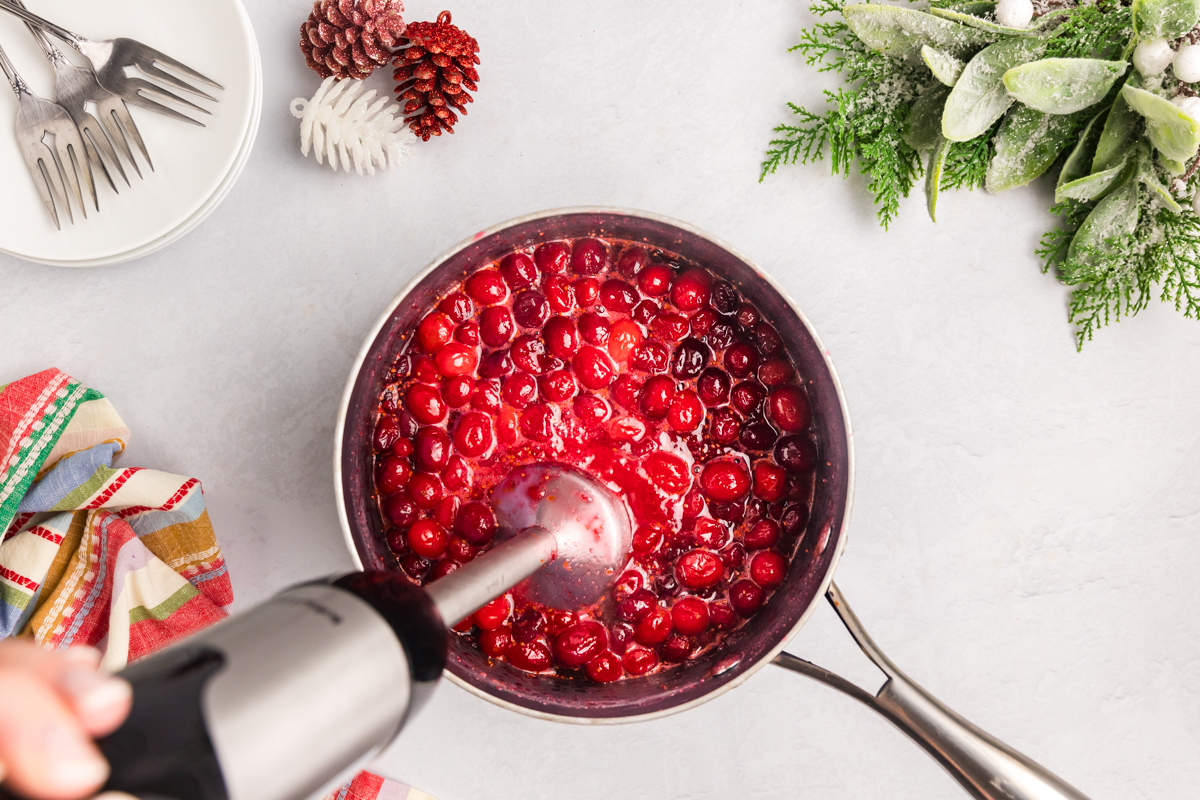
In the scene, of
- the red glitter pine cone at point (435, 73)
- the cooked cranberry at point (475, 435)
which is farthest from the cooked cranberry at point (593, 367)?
the red glitter pine cone at point (435, 73)

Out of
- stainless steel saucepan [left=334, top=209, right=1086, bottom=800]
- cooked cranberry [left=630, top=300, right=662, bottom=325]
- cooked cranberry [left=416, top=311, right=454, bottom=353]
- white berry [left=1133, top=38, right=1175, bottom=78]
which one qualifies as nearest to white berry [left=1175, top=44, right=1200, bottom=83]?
white berry [left=1133, top=38, right=1175, bottom=78]

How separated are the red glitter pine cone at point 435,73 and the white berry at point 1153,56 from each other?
723 millimetres

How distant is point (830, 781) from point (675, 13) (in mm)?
970

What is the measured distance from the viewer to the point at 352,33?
891mm

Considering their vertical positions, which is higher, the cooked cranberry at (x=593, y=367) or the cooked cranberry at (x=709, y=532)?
the cooked cranberry at (x=593, y=367)

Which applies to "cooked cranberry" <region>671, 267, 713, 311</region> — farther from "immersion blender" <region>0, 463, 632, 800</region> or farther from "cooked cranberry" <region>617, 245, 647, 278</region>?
"immersion blender" <region>0, 463, 632, 800</region>

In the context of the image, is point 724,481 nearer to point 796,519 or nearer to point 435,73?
point 796,519

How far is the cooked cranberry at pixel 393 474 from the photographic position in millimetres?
830

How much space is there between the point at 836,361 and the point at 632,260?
0.30m

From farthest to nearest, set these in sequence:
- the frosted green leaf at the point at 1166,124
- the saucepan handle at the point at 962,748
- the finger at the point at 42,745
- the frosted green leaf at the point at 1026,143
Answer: the frosted green leaf at the point at 1026,143
the frosted green leaf at the point at 1166,124
the saucepan handle at the point at 962,748
the finger at the point at 42,745

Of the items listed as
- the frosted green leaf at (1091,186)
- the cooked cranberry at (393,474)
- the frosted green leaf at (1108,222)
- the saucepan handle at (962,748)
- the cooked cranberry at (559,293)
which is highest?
the frosted green leaf at (1091,186)

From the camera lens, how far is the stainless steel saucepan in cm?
75

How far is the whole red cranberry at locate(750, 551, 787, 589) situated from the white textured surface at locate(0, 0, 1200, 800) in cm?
17

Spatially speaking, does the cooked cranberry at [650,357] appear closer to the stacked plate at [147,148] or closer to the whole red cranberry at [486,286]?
the whole red cranberry at [486,286]
